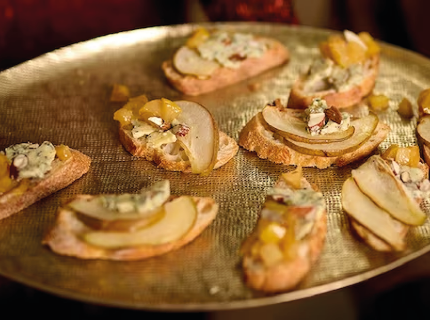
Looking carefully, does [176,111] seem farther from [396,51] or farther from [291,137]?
[396,51]

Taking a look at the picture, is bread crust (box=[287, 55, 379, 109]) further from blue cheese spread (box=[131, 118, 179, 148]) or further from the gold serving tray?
blue cheese spread (box=[131, 118, 179, 148])

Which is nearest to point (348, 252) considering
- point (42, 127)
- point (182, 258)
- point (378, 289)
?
point (378, 289)

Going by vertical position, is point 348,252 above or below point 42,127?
above

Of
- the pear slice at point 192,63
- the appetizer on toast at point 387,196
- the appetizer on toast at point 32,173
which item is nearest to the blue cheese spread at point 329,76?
the pear slice at point 192,63

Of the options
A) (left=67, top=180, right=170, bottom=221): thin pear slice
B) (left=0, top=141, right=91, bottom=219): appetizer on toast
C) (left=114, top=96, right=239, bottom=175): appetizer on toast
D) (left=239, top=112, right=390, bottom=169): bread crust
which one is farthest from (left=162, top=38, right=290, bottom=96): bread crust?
(left=67, top=180, right=170, bottom=221): thin pear slice

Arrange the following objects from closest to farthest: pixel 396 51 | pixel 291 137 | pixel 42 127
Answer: pixel 291 137
pixel 42 127
pixel 396 51

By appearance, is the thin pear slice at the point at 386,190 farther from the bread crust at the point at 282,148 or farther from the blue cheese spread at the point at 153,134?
the blue cheese spread at the point at 153,134

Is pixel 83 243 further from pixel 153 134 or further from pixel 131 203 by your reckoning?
pixel 153 134
